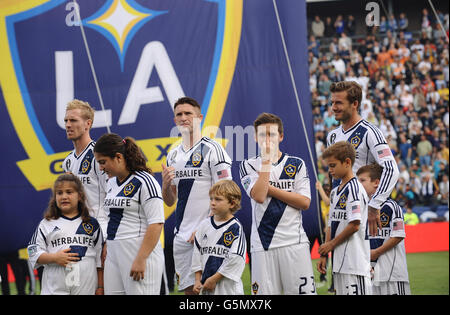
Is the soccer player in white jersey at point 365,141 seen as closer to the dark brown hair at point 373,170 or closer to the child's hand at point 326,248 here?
the dark brown hair at point 373,170

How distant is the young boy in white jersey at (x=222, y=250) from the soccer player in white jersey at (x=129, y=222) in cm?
37

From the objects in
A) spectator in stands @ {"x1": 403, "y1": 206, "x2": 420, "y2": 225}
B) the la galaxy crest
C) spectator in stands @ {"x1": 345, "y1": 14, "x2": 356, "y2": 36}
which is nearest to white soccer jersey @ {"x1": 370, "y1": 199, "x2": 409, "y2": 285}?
the la galaxy crest

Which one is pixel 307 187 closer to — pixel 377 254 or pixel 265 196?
pixel 265 196

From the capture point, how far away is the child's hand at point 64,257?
4074 millimetres

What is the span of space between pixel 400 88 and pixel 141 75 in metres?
11.4

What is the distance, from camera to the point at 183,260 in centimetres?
489

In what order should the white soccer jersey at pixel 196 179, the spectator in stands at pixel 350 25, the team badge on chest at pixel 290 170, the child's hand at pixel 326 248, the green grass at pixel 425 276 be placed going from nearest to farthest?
the child's hand at pixel 326 248, the team badge on chest at pixel 290 170, the white soccer jersey at pixel 196 179, the green grass at pixel 425 276, the spectator in stands at pixel 350 25

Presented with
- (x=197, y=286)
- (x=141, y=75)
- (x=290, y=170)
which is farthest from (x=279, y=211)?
(x=141, y=75)

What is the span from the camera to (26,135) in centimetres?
755

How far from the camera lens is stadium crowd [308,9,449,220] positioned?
1519 centimetres

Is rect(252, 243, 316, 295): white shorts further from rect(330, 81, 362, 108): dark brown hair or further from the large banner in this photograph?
the large banner

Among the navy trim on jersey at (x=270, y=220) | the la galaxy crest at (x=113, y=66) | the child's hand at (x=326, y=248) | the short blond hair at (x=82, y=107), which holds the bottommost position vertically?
the child's hand at (x=326, y=248)

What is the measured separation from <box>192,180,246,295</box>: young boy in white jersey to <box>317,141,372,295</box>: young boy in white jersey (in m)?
0.60

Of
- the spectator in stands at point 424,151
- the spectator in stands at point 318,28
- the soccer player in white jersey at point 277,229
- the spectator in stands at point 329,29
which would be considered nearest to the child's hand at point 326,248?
the soccer player in white jersey at point 277,229
